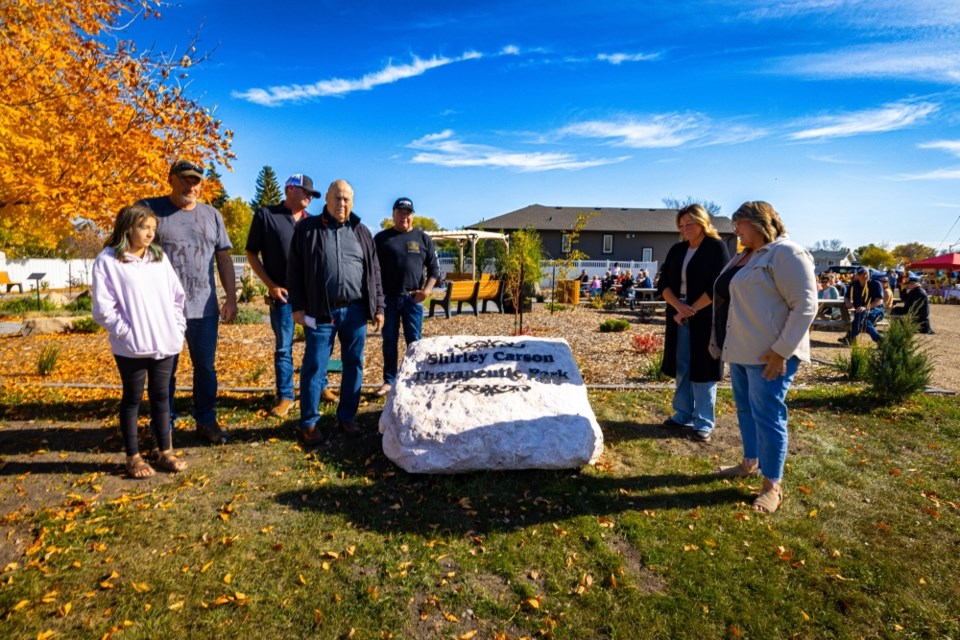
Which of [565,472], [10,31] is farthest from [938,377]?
[10,31]

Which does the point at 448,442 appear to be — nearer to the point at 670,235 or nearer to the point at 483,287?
the point at 483,287

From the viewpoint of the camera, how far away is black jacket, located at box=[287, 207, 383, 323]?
4.08 metres

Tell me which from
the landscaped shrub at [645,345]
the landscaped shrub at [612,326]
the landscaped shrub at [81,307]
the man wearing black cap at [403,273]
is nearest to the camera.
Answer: the man wearing black cap at [403,273]

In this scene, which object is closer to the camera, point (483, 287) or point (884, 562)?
point (884, 562)

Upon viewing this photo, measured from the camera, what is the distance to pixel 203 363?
422 cm

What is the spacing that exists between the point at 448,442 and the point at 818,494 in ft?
8.30

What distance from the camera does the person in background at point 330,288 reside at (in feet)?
13.4

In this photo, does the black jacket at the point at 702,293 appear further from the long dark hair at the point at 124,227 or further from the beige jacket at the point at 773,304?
the long dark hair at the point at 124,227

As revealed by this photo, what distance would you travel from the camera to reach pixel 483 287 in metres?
12.7

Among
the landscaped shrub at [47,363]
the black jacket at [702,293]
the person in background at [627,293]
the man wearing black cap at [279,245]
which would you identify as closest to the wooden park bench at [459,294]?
the person in background at [627,293]

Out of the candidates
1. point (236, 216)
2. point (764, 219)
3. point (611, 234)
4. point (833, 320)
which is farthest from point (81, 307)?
point (236, 216)

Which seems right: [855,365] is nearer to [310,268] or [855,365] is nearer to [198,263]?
[310,268]

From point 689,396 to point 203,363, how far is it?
410cm

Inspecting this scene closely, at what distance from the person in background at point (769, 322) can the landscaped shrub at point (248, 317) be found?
401 inches
